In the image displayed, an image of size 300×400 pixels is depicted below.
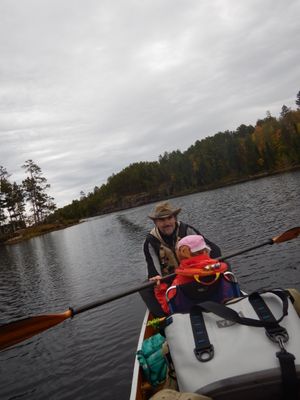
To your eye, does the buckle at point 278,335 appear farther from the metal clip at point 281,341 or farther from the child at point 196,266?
the child at point 196,266

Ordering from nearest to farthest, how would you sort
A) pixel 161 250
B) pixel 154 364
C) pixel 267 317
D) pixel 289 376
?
1. pixel 289 376
2. pixel 267 317
3. pixel 154 364
4. pixel 161 250

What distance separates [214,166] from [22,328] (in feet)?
391

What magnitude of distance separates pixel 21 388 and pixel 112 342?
8.58ft

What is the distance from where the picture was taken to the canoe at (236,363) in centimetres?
275

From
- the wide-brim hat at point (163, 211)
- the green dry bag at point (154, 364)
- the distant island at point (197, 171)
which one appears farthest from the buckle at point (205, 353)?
the distant island at point (197, 171)

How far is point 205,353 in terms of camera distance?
2932 millimetres

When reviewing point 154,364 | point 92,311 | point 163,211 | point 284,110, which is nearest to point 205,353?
point 154,364

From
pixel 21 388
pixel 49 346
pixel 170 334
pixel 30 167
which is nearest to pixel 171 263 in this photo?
pixel 170 334

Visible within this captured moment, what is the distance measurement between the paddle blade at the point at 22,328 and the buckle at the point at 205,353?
8.29 feet

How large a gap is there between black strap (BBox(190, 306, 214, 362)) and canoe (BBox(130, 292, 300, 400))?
0.13 feet

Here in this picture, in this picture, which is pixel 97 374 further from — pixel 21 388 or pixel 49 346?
pixel 49 346

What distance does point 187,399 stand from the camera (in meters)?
2.55

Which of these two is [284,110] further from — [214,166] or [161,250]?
[161,250]

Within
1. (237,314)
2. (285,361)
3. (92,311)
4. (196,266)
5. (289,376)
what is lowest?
(92,311)
